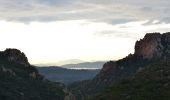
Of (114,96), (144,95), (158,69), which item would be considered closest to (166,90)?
(144,95)

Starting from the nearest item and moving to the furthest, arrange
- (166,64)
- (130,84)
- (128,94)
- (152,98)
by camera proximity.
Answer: (152,98) < (128,94) < (130,84) < (166,64)

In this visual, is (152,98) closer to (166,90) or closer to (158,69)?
(166,90)

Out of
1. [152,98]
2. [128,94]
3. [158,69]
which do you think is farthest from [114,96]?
[158,69]

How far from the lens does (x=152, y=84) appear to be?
127 m

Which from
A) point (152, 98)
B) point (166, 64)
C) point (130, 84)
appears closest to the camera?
point (152, 98)

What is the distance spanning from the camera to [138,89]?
125 metres

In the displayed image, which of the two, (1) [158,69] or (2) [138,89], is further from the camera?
(1) [158,69]

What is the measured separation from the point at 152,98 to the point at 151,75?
22.1 meters

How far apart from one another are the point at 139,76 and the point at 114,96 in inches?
764

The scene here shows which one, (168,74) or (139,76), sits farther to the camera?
(139,76)

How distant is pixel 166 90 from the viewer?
119875 mm

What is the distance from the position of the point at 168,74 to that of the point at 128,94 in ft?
46.8

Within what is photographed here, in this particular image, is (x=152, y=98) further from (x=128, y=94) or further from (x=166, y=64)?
(x=166, y=64)

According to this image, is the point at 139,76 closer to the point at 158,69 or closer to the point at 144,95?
the point at 158,69
